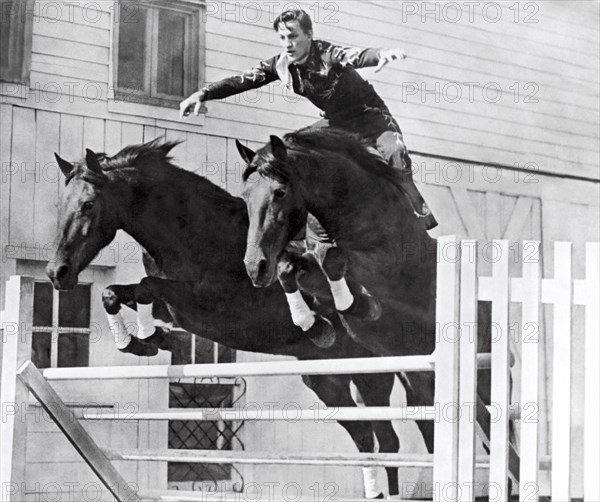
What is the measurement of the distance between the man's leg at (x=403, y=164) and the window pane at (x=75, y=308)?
4.53ft

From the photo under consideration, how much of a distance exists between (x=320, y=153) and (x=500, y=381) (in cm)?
199

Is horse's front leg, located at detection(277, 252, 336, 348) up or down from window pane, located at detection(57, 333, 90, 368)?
up

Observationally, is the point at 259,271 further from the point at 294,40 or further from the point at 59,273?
the point at 294,40

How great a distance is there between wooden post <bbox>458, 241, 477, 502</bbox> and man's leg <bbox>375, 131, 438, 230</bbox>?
1.97 m

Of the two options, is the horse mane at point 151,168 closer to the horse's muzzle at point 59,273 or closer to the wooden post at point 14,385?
the horse's muzzle at point 59,273

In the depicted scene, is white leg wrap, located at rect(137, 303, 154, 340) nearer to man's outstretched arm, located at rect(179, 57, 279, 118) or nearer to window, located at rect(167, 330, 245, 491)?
window, located at rect(167, 330, 245, 491)

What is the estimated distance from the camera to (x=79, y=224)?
14.7 feet

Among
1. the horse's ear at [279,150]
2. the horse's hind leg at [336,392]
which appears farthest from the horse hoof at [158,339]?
the horse's ear at [279,150]

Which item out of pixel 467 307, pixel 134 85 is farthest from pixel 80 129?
pixel 467 307

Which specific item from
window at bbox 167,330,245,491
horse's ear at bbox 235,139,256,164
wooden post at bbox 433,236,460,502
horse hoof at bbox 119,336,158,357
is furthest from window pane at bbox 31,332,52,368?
wooden post at bbox 433,236,460,502

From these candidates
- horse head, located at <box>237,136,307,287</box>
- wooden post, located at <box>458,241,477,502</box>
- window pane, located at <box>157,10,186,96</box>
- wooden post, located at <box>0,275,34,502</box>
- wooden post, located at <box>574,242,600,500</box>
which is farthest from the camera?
window pane, located at <box>157,10,186,96</box>

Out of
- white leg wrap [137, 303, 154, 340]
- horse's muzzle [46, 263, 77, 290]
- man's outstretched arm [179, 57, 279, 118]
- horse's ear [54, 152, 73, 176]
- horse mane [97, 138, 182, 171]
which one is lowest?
white leg wrap [137, 303, 154, 340]

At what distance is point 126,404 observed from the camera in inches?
184

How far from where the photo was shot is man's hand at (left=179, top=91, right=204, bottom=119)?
15.8 feet
